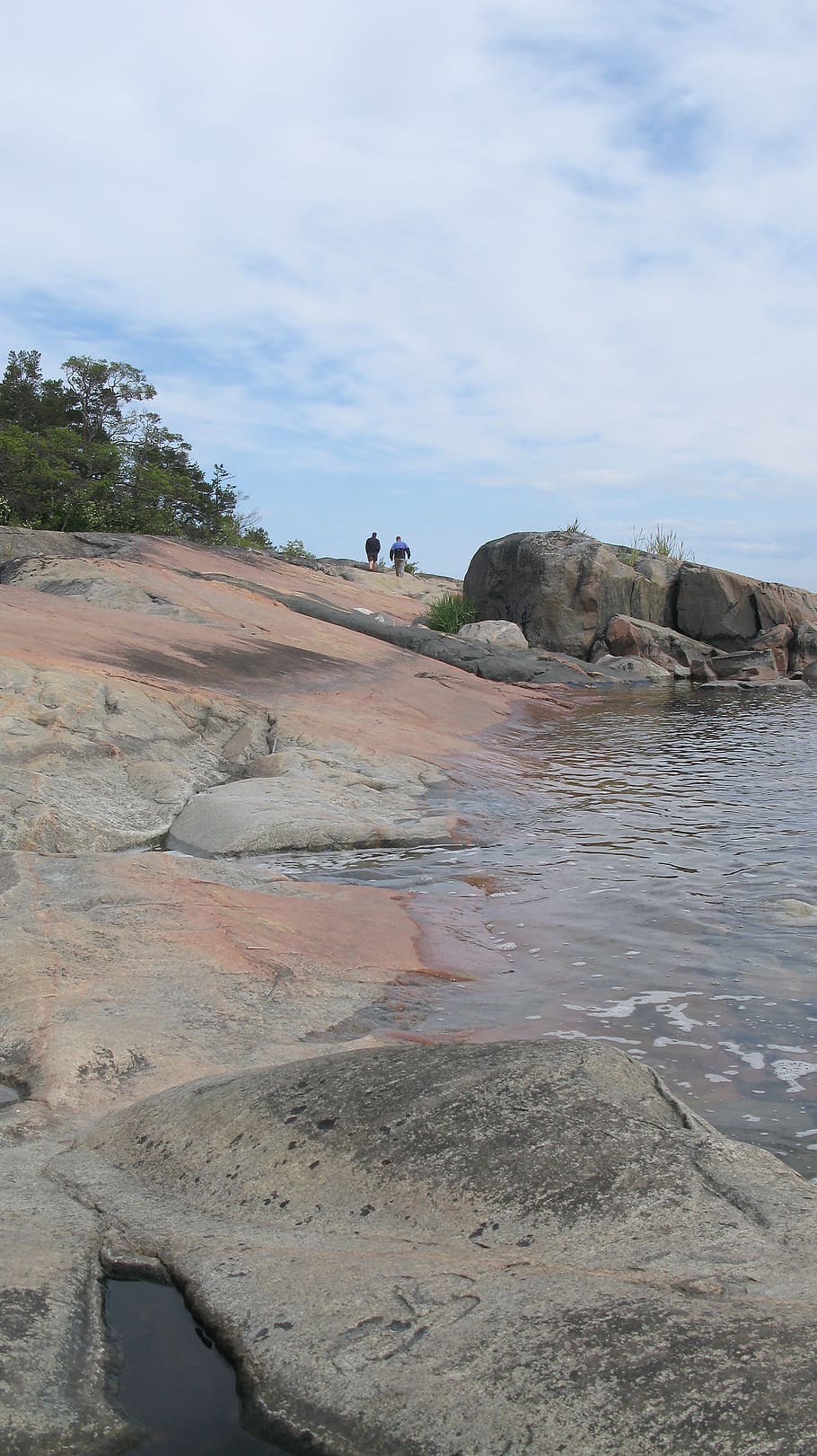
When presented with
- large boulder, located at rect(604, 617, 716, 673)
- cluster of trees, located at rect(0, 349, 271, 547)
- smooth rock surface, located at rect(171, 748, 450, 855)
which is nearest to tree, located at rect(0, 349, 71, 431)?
cluster of trees, located at rect(0, 349, 271, 547)

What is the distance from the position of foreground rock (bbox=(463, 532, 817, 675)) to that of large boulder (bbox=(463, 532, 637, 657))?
23 mm

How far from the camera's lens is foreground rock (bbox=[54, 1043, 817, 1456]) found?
6.27 ft

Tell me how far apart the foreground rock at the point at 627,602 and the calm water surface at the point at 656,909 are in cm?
1284

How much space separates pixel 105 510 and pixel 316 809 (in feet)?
72.8

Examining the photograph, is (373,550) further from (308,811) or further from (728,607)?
(308,811)

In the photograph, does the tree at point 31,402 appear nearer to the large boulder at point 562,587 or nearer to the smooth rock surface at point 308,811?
the large boulder at point 562,587

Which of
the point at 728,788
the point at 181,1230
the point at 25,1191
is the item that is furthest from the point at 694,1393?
the point at 728,788

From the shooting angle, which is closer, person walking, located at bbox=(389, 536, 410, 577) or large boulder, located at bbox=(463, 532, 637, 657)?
large boulder, located at bbox=(463, 532, 637, 657)

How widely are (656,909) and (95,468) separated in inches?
1057

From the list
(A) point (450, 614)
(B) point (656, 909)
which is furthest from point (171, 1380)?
(A) point (450, 614)

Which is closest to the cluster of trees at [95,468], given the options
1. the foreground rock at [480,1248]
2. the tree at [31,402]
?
the tree at [31,402]

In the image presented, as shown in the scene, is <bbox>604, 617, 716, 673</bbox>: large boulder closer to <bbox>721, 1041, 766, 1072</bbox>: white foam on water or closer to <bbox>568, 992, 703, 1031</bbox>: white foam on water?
<bbox>568, 992, 703, 1031</bbox>: white foam on water

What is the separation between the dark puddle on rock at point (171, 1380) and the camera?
2.10 metres

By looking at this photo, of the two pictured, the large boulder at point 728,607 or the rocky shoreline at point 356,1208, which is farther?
the large boulder at point 728,607
